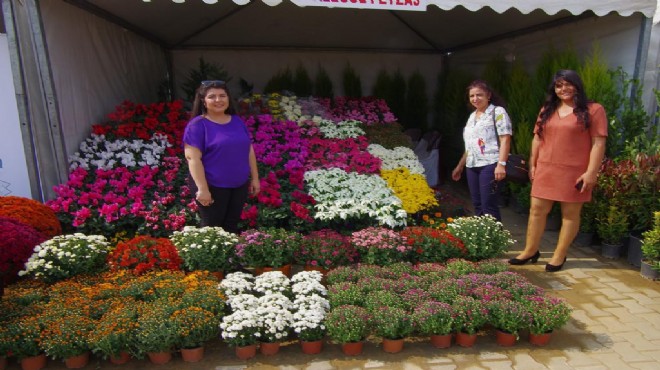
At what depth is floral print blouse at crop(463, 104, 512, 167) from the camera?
4325mm

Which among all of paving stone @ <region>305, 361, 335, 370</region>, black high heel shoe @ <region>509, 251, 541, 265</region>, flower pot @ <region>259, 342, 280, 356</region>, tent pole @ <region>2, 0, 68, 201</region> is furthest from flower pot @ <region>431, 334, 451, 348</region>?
tent pole @ <region>2, 0, 68, 201</region>

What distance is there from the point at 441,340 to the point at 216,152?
225 centimetres

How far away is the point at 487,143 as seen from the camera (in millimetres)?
4441

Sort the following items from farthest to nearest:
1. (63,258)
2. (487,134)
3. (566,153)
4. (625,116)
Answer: (625,116) → (487,134) → (566,153) → (63,258)

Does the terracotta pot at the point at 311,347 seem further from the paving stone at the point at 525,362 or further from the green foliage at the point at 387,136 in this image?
the green foliage at the point at 387,136

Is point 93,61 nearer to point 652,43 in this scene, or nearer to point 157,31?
point 157,31

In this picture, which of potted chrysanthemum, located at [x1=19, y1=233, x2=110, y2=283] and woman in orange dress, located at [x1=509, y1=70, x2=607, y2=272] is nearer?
potted chrysanthemum, located at [x1=19, y1=233, x2=110, y2=283]

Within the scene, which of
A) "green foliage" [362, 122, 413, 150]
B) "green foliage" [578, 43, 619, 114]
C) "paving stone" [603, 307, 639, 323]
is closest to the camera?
"paving stone" [603, 307, 639, 323]

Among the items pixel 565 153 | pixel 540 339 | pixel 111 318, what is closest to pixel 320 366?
pixel 111 318

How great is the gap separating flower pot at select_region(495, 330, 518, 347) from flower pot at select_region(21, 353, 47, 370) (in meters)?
3.04

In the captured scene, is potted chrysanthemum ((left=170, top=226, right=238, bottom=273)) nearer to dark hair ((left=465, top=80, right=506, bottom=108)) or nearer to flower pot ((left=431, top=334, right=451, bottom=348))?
flower pot ((left=431, top=334, right=451, bottom=348))

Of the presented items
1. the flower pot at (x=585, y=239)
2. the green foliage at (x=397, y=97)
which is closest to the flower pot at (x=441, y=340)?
the flower pot at (x=585, y=239)

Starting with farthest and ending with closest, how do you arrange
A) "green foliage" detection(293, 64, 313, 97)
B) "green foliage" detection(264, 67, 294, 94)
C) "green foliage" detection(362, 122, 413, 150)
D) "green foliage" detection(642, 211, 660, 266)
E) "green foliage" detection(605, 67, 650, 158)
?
"green foliage" detection(293, 64, 313, 97) → "green foliage" detection(264, 67, 294, 94) → "green foliage" detection(362, 122, 413, 150) → "green foliage" detection(605, 67, 650, 158) → "green foliage" detection(642, 211, 660, 266)

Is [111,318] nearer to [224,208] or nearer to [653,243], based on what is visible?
[224,208]
